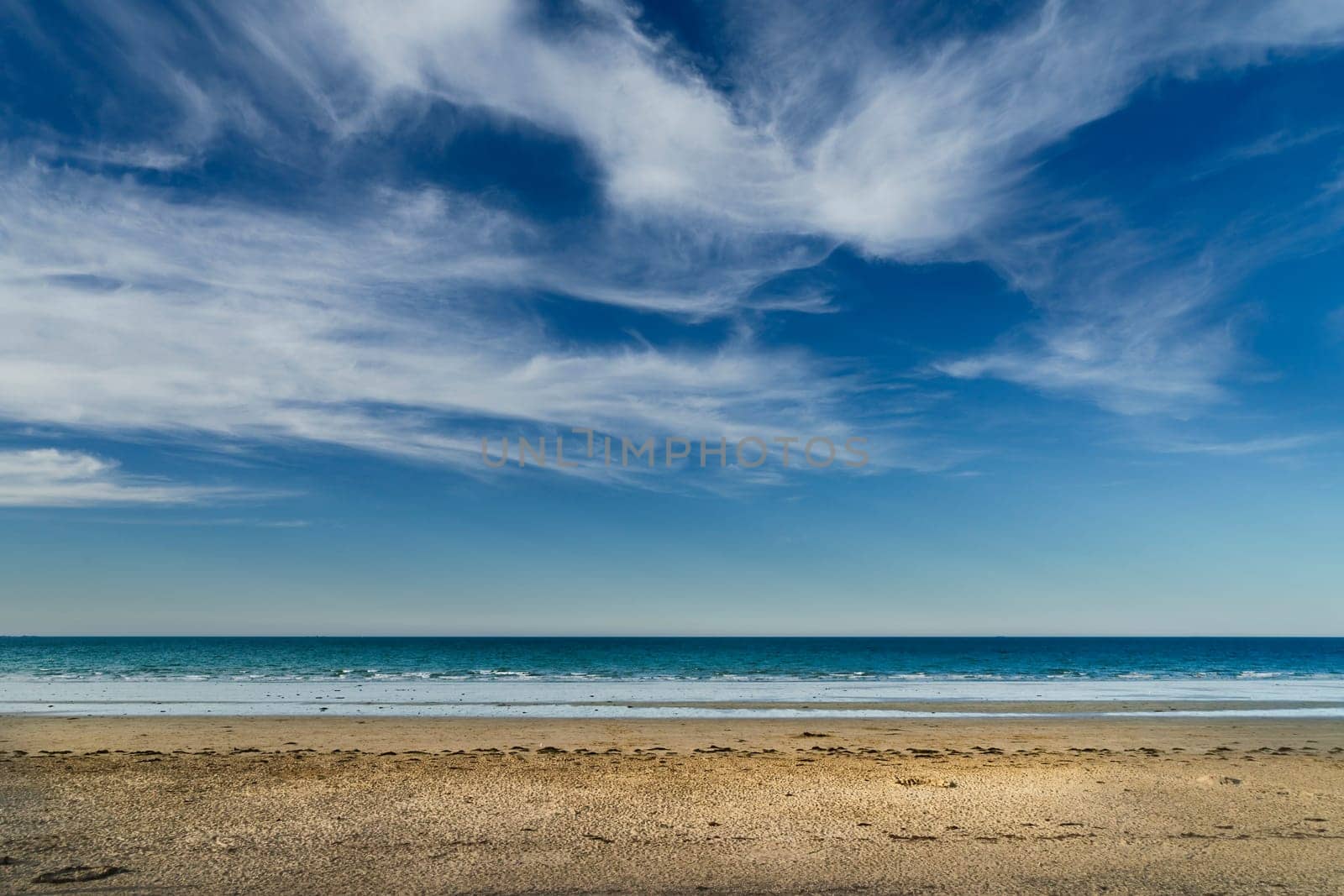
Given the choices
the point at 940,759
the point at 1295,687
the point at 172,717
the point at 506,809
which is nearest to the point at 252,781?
the point at 506,809

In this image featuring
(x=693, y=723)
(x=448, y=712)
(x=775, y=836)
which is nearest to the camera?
(x=775, y=836)

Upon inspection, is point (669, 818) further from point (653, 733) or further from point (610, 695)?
point (610, 695)

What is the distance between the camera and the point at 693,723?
1955cm

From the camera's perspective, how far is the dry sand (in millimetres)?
6988

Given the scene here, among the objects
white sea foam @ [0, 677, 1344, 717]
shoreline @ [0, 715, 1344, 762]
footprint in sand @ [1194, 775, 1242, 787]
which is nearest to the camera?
footprint in sand @ [1194, 775, 1242, 787]

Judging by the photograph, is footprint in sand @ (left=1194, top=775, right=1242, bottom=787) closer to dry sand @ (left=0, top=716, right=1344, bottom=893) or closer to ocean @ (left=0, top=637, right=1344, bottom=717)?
dry sand @ (left=0, top=716, right=1344, bottom=893)

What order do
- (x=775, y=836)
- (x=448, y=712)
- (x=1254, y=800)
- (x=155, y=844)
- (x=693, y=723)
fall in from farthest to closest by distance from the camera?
(x=448, y=712) → (x=693, y=723) → (x=1254, y=800) → (x=775, y=836) → (x=155, y=844)

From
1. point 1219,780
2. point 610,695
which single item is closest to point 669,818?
point 1219,780

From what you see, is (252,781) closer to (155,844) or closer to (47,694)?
(155,844)

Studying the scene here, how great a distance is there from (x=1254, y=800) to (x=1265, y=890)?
4008 mm

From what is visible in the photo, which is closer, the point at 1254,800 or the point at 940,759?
the point at 1254,800

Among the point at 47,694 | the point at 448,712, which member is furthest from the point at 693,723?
the point at 47,694

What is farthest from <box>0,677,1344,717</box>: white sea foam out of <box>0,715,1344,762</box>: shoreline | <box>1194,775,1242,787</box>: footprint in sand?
<box>1194,775,1242,787</box>: footprint in sand

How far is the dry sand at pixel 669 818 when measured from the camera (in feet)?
22.9
